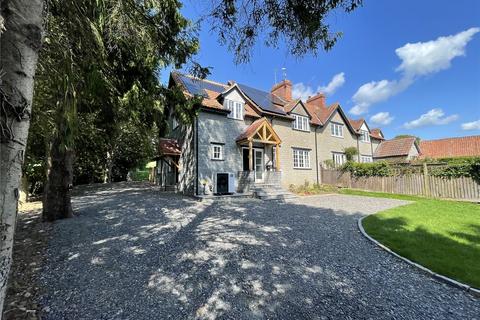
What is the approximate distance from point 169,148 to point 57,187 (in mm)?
8397

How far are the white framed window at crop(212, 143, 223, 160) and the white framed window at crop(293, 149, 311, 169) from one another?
6967 mm

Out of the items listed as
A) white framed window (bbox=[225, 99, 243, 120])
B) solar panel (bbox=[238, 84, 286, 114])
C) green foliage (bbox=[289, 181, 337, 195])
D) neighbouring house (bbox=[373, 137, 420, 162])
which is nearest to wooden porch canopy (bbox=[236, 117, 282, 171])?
white framed window (bbox=[225, 99, 243, 120])

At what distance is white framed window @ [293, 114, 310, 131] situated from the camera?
20.0 m

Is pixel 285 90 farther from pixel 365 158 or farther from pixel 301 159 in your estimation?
pixel 365 158

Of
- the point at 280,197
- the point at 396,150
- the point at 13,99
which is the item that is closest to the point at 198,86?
the point at 280,197

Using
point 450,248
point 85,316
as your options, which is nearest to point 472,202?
point 450,248

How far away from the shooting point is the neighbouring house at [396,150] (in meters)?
28.4

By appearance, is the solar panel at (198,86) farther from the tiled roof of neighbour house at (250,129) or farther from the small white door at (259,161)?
the small white door at (259,161)

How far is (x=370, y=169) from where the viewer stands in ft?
58.2

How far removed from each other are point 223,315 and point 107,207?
9.12m

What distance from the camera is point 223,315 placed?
3176mm

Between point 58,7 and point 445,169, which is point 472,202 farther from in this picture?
point 58,7

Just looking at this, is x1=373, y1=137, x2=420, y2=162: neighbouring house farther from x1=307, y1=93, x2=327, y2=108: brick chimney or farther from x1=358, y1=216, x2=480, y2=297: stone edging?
x1=358, y1=216, x2=480, y2=297: stone edging

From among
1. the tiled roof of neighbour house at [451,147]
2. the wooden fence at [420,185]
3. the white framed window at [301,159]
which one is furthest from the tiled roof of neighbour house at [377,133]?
the white framed window at [301,159]
